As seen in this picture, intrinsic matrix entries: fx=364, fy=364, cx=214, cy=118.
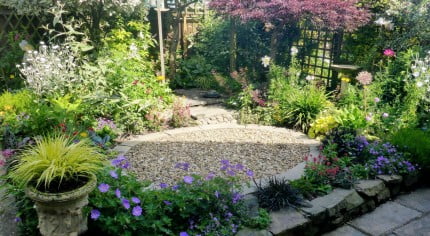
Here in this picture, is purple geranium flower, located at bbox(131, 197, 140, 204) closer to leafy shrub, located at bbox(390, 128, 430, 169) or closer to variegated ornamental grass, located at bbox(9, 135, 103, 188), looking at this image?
variegated ornamental grass, located at bbox(9, 135, 103, 188)

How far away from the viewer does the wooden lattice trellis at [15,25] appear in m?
5.81

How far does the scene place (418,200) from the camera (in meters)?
3.21

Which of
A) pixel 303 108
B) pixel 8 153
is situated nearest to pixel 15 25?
pixel 8 153

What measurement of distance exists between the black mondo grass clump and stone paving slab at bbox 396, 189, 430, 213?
108 centimetres

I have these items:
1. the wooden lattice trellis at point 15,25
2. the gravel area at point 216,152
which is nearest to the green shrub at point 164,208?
the gravel area at point 216,152

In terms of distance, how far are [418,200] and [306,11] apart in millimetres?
2946

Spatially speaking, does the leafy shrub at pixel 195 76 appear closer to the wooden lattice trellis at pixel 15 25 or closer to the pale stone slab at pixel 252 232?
the wooden lattice trellis at pixel 15 25

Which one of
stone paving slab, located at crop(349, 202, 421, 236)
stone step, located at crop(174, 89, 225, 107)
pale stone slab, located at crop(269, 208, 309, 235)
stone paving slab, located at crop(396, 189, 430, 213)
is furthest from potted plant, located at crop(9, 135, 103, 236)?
stone step, located at crop(174, 89, 225, 107)

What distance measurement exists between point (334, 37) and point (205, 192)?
14.8 feet

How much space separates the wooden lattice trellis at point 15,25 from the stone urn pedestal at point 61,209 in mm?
4733

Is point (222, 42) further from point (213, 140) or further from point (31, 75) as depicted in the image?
point (31, 75)

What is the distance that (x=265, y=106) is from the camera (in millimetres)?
5246

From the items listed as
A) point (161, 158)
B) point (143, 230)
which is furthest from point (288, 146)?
point (143, 230)

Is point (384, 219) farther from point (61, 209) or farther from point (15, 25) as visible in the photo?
point (15, 25)
